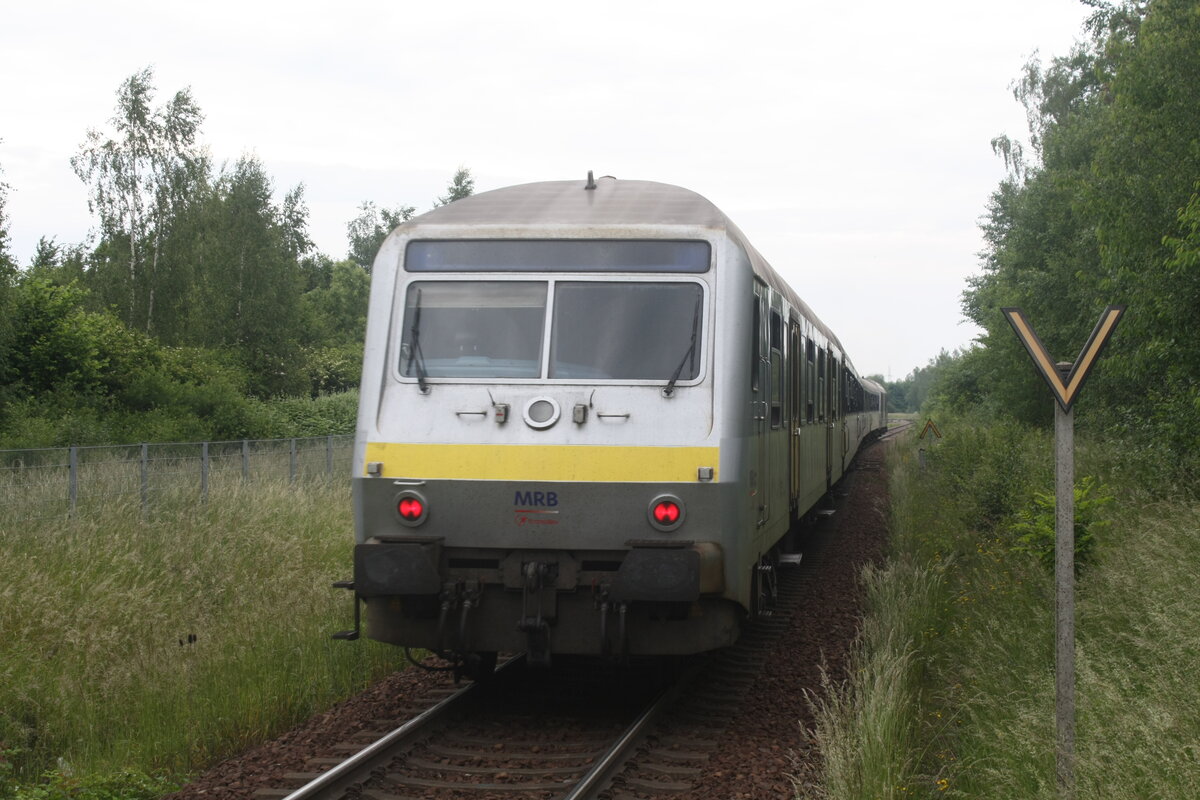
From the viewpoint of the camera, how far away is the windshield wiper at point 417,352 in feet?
22.7

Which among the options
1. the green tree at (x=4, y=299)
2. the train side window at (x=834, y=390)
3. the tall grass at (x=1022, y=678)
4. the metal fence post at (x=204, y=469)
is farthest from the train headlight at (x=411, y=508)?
the green tree at (x=4, y=299)

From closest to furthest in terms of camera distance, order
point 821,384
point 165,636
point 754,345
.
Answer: point 754,345 → point 165,636 → point 821,384

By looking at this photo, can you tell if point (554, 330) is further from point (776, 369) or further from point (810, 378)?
point (810, 378)

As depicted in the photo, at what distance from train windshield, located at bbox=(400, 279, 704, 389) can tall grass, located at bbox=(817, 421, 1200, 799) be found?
2.16 metres

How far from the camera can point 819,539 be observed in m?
16.8

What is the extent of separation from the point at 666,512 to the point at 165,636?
14.8 feet

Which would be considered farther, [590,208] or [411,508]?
[590,208]

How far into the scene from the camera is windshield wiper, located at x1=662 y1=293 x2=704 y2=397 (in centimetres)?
671

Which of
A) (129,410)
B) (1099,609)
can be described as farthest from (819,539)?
(129,410)

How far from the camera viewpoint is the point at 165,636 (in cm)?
895

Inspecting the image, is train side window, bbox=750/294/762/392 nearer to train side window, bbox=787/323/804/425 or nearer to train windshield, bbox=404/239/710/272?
train windshield, bbox=404/239/710/272

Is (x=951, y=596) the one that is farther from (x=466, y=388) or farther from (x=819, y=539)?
(x=819, y=539)

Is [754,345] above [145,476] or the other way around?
above

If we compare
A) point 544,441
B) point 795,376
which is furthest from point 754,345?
point 795,376
